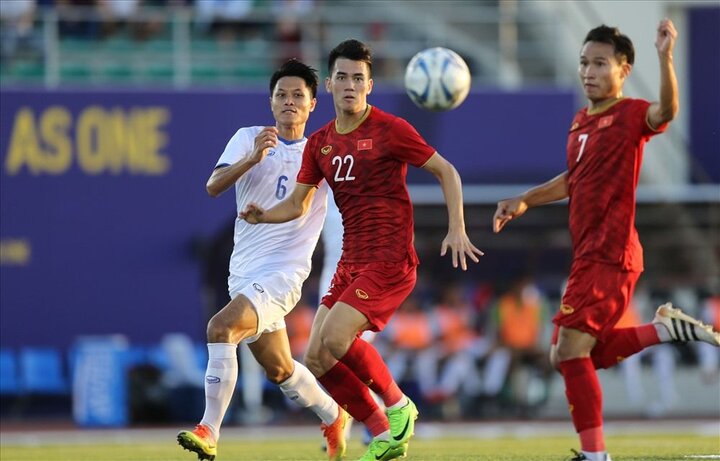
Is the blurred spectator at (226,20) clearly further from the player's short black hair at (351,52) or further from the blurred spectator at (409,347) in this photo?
the player's short black hair at (351,52)

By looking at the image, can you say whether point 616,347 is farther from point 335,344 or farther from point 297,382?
point 297,382

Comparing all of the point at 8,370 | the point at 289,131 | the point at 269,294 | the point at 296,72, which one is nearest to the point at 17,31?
the point at 8,370

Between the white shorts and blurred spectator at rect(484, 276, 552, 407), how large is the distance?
11601 millimetres

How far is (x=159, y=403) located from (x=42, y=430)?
1.68 metres

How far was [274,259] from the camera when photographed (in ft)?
29.8

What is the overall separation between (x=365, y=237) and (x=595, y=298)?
1484 mm

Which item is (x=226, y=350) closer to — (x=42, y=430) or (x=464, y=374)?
(x=42, y=430)

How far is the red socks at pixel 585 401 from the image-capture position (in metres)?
7.59

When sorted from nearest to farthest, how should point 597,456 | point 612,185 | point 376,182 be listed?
1. point 597,456
2. point 612,185
3. point 376,182

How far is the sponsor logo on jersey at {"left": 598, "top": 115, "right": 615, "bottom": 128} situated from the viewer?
7.77 meters

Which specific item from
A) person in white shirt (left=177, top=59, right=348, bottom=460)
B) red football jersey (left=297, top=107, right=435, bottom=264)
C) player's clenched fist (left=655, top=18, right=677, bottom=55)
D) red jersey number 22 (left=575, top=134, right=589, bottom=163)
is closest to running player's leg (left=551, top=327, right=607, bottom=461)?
red jersey number 22 (left=575, top=134, right=589, bottom=163)

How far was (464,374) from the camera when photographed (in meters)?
20.5

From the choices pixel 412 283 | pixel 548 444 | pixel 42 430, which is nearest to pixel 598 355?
pixel 412 283

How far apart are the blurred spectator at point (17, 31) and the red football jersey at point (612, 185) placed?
13.6m
